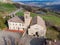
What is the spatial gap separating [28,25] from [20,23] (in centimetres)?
86

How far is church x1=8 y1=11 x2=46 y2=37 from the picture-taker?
2197 centimetres

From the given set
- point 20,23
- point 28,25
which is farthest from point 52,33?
point 20,23

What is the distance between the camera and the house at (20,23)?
23359mm

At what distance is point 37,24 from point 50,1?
1799cm

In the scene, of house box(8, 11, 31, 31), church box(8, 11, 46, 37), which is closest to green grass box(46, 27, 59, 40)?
church box(8, 11, 46, 37)

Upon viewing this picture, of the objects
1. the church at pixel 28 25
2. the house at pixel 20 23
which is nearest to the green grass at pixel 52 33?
the church at pixel 28 25

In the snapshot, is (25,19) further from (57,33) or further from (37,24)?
(57,33)

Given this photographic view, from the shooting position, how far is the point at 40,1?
38562 millimetres

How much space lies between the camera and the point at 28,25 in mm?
23281

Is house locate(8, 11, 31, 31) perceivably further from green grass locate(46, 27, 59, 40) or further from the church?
green grass locate(46, 27, 59, 40)

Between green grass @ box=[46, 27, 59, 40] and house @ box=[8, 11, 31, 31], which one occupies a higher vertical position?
house @ box=[8, 11, 31, 31]

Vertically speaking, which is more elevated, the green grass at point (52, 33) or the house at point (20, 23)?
the house at point (20, 23)

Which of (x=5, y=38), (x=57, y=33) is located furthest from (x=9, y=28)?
(x=57, y=33)

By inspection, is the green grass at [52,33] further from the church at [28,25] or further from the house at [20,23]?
the house at [20,23]
